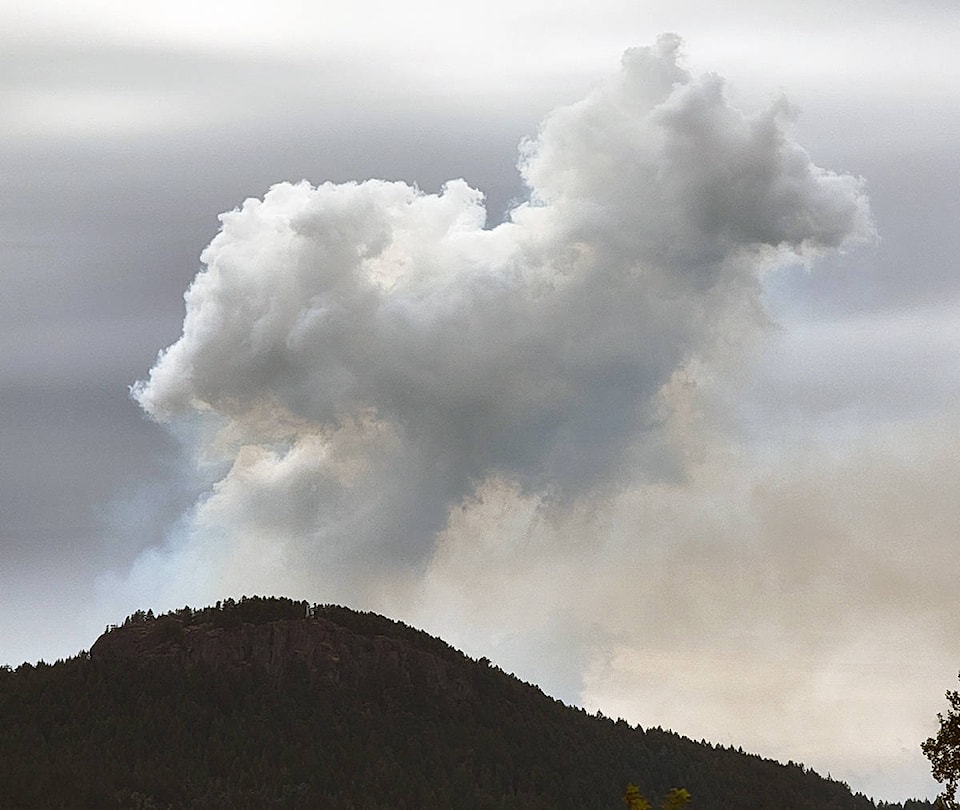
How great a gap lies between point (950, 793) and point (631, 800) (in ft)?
117

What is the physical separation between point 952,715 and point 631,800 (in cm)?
3689

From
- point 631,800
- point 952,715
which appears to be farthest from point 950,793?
point 631,800

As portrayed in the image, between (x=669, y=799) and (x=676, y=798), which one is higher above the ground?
(x=669, y=799)

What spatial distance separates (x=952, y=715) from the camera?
91.9 meters

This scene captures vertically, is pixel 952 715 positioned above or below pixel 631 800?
above

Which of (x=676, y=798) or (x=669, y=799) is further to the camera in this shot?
(x=669, y=799)

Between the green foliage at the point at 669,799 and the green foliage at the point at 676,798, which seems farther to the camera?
the green foliage at the point at 669,799

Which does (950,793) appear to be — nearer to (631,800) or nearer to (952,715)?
(952,715)

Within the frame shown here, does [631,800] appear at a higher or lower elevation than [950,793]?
lower

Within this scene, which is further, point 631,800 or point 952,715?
point 952,715

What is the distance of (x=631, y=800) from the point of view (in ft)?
203

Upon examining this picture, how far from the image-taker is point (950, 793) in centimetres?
9038

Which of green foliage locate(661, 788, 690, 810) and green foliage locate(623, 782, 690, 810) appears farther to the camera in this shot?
green foliage locate(623, 782, 690, 810)

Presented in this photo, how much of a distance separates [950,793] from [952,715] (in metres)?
4.41
